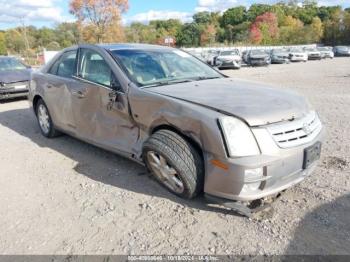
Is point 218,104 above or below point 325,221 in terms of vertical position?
above

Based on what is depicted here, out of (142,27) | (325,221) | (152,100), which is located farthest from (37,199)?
(142,27)

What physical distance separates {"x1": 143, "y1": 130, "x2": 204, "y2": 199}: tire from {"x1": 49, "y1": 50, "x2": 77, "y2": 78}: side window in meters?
2.07

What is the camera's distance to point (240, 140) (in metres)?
2.75

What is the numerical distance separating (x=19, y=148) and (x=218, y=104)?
3.71m

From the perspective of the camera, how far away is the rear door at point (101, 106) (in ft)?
12.4

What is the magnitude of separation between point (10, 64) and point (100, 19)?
35.3 metres

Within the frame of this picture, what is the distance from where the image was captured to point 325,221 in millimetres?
2961

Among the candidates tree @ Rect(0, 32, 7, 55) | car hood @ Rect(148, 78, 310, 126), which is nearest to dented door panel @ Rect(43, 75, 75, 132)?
car hood @ Rect(148, 78, 310, 126)

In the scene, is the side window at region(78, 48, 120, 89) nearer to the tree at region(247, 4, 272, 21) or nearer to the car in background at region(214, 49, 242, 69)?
the car in background at region(214, 49, 242, 69)

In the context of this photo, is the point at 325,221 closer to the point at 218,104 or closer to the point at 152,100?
the point at 218,104

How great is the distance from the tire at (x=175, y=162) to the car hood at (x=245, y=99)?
16.8 inches

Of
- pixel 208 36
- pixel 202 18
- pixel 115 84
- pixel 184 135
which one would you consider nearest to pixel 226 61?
pixel 115 84

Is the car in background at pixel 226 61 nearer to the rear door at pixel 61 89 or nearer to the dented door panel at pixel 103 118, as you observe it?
the rear door at pixel 61 89

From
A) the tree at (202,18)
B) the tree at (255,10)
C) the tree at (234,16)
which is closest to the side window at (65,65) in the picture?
the tree at (255,10)
